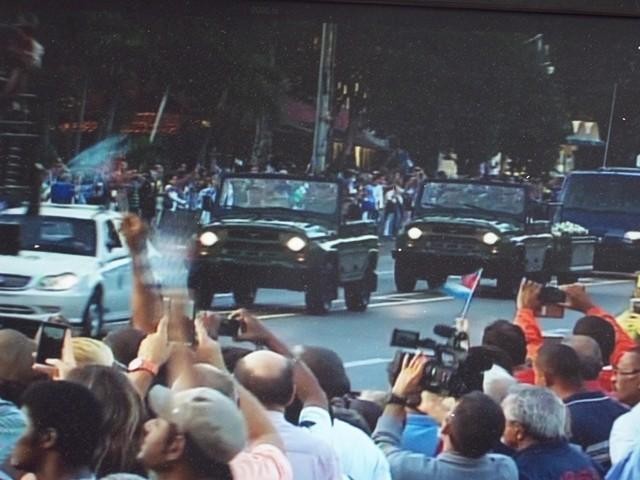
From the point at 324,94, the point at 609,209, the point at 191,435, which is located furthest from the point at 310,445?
the point at 609,209

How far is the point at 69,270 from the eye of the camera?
3.69m

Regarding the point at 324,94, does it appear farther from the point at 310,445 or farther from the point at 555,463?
the point at 555,463

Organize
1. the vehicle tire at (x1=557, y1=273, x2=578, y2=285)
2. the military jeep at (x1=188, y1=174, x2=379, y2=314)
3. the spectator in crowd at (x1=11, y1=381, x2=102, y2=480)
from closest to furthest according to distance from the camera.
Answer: the spectator in crowd at (x1=11, y1=381, x2=102, y2=480), the military jeep at (x1=188, y1=174, x2=379, y2=314), the vehicle tire at (x1=557, y1=273, x2=578, y2=285)

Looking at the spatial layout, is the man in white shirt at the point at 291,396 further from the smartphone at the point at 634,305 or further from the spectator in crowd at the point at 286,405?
the smartphone at the point at 634,305

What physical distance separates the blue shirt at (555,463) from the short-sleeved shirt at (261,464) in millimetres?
681

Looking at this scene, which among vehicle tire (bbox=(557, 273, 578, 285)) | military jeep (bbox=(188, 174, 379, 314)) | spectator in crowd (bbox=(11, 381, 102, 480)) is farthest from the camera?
vehicle tire (bbox=(557, 273, 578, 285))

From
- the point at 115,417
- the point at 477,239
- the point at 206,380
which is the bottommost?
the point at 115,417

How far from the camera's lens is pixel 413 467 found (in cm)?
378

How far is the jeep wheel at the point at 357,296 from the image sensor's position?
3748 millimetres

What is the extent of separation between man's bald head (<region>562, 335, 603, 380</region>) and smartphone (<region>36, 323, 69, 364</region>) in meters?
1.43

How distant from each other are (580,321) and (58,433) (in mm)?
1501

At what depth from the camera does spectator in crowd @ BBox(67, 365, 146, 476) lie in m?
3.65

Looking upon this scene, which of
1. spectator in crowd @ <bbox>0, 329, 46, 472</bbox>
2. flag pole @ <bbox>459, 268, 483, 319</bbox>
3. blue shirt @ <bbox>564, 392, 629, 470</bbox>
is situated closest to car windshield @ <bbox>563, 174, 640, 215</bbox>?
flag pole @ <bbox>459, 268, 483, 319</bbox>

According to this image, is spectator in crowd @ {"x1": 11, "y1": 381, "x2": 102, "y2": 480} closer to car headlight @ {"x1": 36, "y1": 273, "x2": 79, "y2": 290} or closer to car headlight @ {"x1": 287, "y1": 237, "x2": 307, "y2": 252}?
car headlight @ {"x1": 36, "y1": 273, "x2": 79, "y2": 290}
